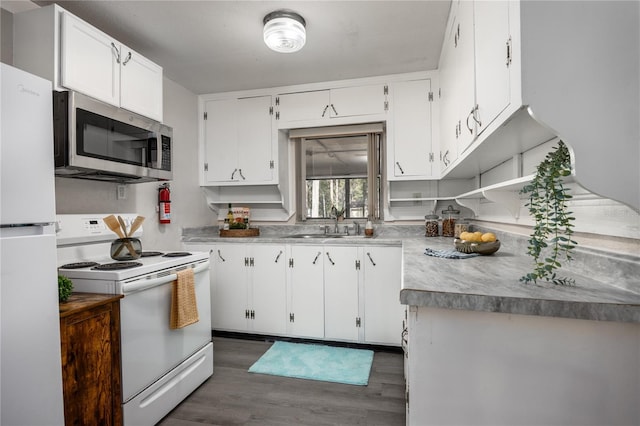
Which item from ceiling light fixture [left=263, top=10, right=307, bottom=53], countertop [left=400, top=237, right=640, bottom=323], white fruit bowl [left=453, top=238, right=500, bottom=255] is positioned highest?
ceiling light fixture [left=263, top=10, right=307, bottom=53]

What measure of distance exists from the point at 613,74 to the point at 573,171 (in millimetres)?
265

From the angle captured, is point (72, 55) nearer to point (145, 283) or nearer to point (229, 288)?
point (145, 283)

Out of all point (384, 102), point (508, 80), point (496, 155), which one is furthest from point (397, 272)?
point (508, 80)

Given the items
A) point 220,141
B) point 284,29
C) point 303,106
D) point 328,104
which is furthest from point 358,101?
point 220,141

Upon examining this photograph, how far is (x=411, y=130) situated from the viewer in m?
3.10

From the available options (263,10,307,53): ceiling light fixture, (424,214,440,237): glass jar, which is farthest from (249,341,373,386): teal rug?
(263,10,307,53): ceiling light fixture

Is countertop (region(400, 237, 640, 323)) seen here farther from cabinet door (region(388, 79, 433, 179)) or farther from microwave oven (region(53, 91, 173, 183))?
cabinet door (region(388, 79, 433, 179))

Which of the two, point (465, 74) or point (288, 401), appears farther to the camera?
point (288, 401)

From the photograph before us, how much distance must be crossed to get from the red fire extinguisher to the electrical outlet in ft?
1.15

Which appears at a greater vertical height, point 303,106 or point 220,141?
point 303,106

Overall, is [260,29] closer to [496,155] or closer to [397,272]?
[496,155]

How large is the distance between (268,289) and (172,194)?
1.22m

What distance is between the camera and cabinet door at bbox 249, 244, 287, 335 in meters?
3.07

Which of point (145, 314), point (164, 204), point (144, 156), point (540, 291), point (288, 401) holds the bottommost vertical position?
point (288, 401)
